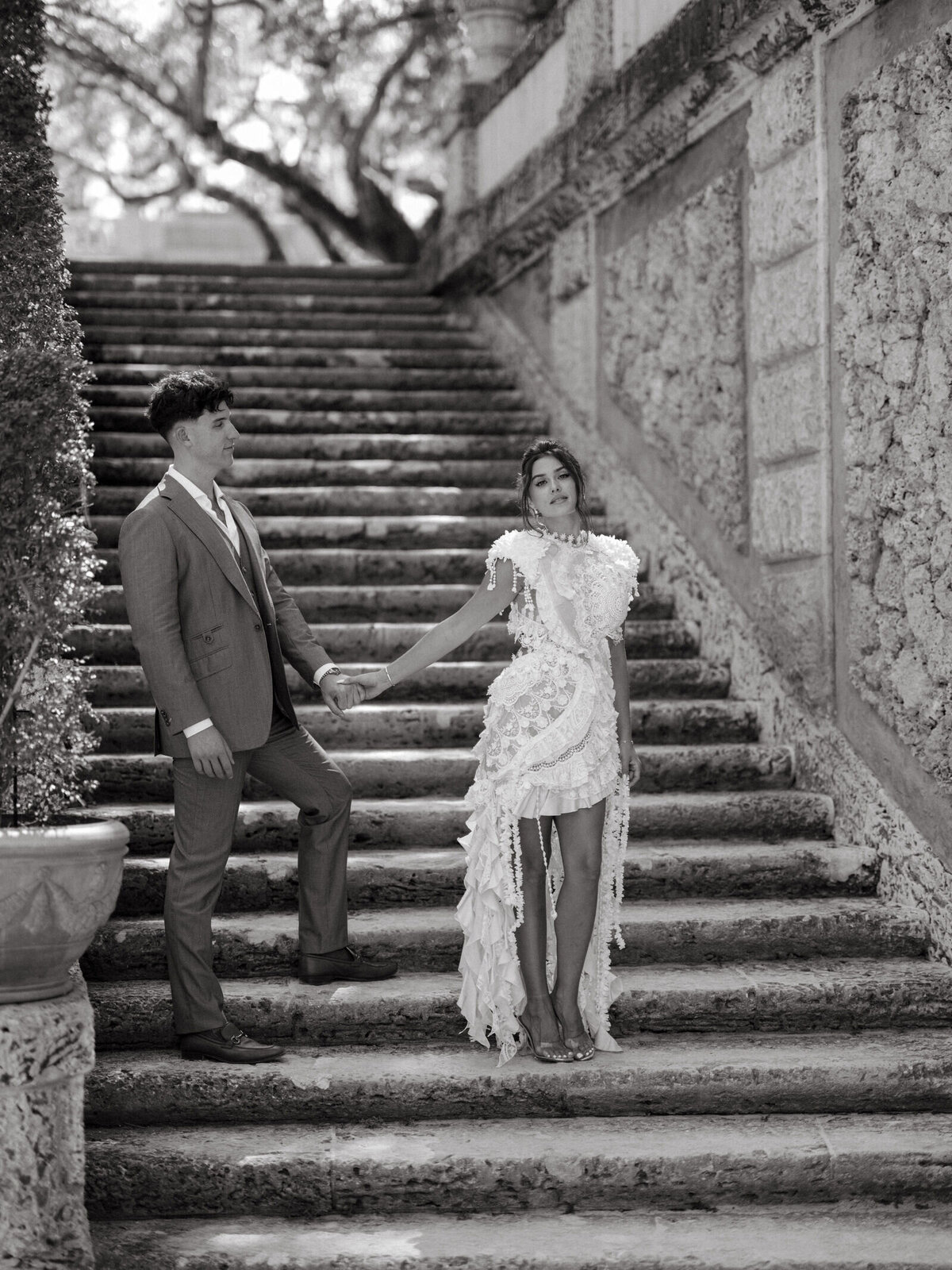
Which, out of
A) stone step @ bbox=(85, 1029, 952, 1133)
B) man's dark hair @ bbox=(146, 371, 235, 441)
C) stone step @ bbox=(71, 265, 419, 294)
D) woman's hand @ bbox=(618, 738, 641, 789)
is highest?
stone step @ bbox=(71, 265, 419, 294)

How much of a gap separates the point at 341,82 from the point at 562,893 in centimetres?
1460

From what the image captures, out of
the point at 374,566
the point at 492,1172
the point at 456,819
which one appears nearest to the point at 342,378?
the point at 374,566

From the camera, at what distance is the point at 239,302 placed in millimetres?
10125

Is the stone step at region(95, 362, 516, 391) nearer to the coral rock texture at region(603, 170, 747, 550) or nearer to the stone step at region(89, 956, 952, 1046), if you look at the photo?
the coral rock texture at region(603, 170, 747, 550)

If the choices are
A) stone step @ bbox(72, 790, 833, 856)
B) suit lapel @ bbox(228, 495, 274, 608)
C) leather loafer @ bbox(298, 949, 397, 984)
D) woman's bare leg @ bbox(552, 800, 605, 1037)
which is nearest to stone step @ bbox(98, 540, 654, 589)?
stone step @ bbox(72, 790, 833, 856)

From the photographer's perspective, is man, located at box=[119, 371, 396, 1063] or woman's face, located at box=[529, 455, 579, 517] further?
woman's face, located at box=[529, 455, 579, 517]

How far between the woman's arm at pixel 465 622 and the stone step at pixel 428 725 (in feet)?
4.66

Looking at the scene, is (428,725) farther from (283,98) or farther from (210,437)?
(283,98)

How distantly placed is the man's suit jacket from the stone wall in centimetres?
207

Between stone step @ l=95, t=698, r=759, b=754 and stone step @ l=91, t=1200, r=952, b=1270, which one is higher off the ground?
stone step @ l=95, t=698, r=759, b=754

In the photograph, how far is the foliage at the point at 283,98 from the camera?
625 inches

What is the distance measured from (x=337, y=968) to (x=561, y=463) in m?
1.62

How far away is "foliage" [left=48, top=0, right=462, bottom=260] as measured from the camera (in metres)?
15.9

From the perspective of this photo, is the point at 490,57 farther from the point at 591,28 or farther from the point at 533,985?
the point at 533,985
